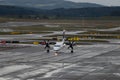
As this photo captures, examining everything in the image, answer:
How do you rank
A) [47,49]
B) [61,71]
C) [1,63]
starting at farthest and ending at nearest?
[47,49] < [1,63] < [61,71]

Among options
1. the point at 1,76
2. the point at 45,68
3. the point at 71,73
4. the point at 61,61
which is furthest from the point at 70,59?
the point at 1,76

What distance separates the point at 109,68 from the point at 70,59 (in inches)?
452

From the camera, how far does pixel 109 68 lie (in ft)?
159

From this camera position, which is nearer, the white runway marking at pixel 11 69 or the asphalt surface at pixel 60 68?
the asphalt surface at pixel 60 68

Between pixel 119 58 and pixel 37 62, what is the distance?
13802 millimetres

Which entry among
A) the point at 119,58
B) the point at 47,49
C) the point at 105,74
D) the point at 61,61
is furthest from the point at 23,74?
the point at 47,49

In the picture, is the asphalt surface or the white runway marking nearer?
the asphalt surface

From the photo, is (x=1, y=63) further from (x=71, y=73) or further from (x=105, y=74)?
(x=105, y=74)

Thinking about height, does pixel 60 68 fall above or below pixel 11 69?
below

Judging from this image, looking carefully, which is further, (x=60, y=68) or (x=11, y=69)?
(x=60, y=68)

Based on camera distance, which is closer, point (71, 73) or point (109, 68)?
point (71, 73)

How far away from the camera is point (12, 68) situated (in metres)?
48.4

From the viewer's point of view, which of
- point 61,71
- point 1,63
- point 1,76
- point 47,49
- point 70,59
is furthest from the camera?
point 47,49

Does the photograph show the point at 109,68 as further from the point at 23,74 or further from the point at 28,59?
the point at 28,59
